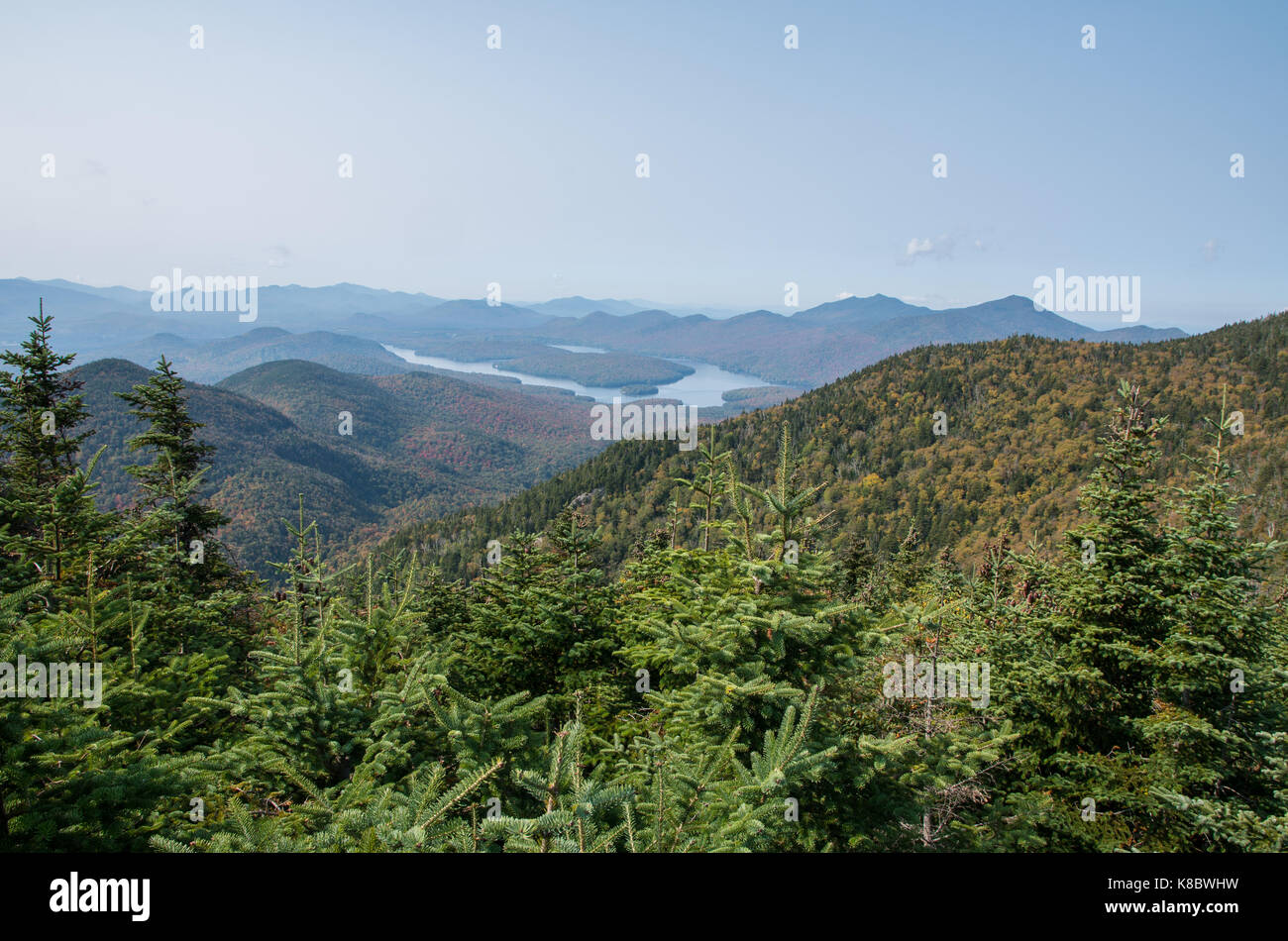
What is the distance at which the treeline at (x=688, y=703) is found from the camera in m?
4.63

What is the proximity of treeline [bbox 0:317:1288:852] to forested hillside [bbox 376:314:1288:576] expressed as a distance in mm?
74051

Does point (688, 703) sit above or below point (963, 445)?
below

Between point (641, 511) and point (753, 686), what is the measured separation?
335 feet

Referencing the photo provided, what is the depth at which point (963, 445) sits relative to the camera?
132 m

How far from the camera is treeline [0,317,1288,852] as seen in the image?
182 inches

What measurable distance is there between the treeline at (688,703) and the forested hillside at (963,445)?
243 feet

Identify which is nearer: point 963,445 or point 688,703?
point 688,703

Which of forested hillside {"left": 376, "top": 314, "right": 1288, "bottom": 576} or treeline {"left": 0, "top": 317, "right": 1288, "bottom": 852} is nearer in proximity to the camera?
treeline {"left": 0, "top": 317, "right": 1288, "bottom": 852}

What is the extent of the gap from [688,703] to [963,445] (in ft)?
474

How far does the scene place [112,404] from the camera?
196500mm

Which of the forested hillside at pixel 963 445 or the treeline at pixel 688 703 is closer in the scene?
the treeline at pixel 688 703
